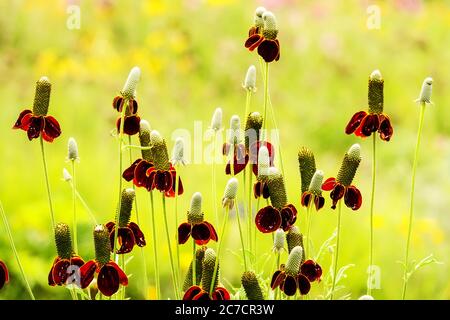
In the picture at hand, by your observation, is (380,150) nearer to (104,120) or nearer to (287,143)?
(287,143)

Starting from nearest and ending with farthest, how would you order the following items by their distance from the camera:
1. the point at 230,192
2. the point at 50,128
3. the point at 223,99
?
the point at 230,192, the point at 50,128, the point at 223,99

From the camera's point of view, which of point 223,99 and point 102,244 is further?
point 223,99

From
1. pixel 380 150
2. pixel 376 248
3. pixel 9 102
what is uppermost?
pixel 9 102

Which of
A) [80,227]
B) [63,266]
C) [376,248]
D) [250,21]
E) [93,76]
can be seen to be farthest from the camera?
[250,21]

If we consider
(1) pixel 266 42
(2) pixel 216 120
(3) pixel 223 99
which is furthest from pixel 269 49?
(3) pixel 223 99

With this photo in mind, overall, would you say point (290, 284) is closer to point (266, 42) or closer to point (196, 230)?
point (196, 230)

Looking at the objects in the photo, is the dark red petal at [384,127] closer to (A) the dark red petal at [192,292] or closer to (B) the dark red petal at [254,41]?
(B) the dark red petal at [254,41]

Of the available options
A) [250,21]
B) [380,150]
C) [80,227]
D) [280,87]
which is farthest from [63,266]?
[250,21]
